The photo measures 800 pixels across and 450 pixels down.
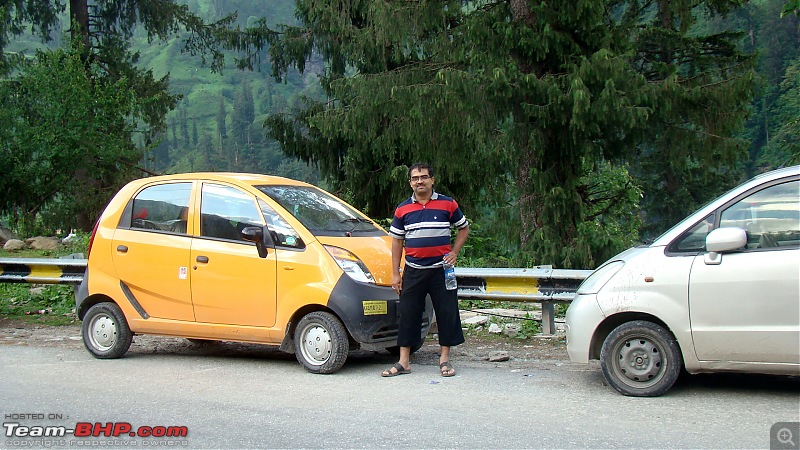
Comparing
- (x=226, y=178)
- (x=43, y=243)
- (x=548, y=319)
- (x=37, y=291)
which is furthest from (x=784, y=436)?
(x=43, y=243)

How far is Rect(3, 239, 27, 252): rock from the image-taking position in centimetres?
2041

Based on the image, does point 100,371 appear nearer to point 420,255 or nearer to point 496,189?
point 420,255

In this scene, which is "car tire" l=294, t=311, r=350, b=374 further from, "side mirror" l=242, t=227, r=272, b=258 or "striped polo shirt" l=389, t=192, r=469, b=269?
"striped polo shirt" l=389, t=192, r=469, b=269

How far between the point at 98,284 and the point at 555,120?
8314 millimetres

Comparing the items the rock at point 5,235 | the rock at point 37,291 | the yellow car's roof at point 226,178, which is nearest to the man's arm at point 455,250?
the yellow car's roof at point 226,178

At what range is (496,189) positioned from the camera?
19.6m

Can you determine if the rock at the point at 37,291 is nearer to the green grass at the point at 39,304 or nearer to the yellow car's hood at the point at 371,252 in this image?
the green grass at the point at 39,304

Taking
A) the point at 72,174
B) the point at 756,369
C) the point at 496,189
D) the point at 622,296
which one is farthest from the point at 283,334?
the point at 72,174

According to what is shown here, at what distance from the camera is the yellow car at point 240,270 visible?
286 inches

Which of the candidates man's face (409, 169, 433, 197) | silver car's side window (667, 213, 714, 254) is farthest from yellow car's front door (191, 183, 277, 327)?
silver car's side window (667, 213, 714, 254)

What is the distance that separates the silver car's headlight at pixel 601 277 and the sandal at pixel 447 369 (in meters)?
1.33

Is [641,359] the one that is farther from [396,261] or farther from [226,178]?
[226,178]

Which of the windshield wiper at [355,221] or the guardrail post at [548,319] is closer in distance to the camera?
the windshield wiper at [355,221]

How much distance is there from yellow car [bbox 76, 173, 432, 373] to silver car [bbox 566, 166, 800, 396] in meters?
2.01
